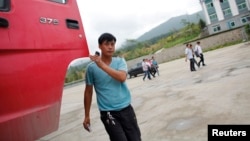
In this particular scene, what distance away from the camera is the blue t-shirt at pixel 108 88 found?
2.79m

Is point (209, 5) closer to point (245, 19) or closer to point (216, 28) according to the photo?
point (216, 28)

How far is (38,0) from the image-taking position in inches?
101

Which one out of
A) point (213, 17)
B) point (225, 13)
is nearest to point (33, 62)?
point (225, 13)

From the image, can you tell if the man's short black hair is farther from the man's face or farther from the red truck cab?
the red truck cab

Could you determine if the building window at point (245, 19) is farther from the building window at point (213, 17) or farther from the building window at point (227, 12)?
the building window at point (213, 17)

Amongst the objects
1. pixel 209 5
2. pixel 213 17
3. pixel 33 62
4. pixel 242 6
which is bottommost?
pixel 33 62

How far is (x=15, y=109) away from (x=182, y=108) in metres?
4.25

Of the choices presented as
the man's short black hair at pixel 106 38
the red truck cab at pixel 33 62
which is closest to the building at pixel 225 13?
the man's short black hair at pixel 106 38

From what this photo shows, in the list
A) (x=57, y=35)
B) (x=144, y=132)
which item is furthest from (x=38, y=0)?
(x=144, y=132)

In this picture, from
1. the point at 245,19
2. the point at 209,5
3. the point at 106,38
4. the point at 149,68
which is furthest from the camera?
the point at 209,5

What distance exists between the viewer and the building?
144ft

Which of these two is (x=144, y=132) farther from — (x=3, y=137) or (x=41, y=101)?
(x=3, y=137)

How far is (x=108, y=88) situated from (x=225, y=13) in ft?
153

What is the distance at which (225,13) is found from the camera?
45344 millimetres
